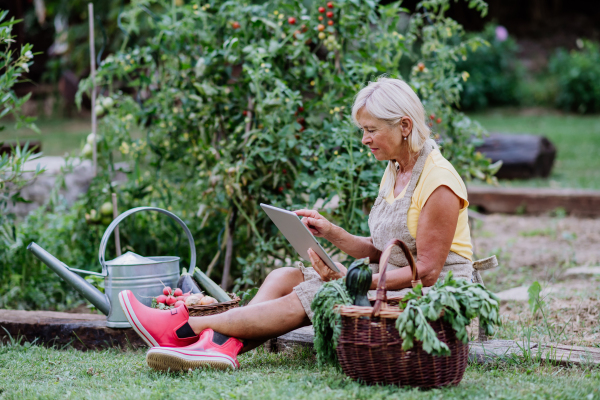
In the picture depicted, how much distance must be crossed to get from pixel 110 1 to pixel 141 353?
10.1 metres

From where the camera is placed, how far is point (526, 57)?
15648mm

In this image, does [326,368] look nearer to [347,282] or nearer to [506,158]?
[347,282]

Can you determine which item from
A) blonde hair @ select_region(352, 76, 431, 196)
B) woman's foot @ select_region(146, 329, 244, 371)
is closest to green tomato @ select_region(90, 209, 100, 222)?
woman's foot @ select_region(146, 329, 244, 371)

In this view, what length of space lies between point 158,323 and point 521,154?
6384 mm

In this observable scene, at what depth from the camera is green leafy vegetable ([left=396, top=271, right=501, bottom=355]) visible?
1.81 m

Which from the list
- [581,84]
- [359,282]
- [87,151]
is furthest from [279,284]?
[581,84]

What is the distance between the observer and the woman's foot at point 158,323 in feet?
7.44

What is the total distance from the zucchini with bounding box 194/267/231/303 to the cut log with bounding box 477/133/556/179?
5578mm

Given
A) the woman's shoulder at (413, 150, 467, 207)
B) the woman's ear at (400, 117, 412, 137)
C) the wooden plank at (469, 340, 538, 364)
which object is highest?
the woman's ear at (400, 117, 412, 137)

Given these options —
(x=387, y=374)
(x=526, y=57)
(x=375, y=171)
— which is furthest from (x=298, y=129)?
(x=526, y=57)

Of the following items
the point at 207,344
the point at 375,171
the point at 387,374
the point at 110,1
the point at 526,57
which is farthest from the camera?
the point at 526,57

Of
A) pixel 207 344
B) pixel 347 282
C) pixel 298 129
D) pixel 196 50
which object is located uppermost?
pixel 196 50

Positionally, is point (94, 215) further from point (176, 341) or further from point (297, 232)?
point (297, 232)

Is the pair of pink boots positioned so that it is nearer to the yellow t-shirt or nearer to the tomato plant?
the yellow t-shirt
